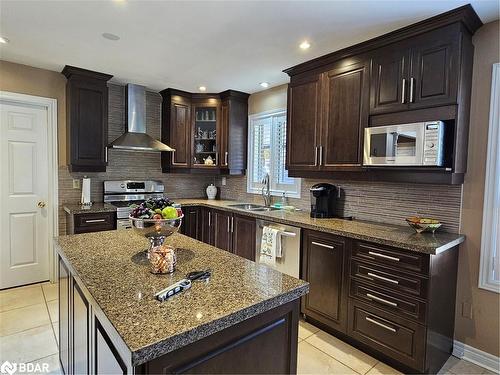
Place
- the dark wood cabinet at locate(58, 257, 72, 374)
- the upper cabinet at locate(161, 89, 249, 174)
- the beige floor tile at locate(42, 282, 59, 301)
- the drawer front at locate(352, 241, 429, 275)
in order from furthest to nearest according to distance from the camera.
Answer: the upper cabinet at locate(161, 89, 249, 174) < the beige floor tile at locate(42, 282, 59, 301) < the drawer front at locate(352, 241, 429, 275) < the dark wood cabinet at locate(58, 257, 72, 374)

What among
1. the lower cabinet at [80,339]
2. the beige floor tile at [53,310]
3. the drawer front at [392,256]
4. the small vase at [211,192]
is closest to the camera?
the lower cabinet at [80,339]

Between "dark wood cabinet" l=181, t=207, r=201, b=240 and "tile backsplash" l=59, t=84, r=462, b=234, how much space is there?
658 mm

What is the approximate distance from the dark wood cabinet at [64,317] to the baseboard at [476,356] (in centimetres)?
277

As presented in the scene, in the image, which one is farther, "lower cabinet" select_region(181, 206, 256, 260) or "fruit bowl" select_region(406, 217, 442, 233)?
"lower cabinet" select_region(181, 206, 256, 260)

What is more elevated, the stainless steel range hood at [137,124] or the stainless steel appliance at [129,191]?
the stainless steel range hood at [137,124]

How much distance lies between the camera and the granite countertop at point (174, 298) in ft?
2.96

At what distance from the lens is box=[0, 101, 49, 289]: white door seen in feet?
11.1

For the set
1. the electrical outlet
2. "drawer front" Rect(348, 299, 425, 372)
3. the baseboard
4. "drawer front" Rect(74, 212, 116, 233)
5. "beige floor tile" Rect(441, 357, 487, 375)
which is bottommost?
"beige floor tile" Rect(441, 357, 487, 375)

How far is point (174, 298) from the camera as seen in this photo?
113 centimetres

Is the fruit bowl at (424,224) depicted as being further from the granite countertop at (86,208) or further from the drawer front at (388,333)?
the granite countertop at (86,208)

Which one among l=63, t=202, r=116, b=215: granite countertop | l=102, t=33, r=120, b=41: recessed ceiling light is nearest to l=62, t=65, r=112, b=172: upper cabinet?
l=63, t=202, r=116, b=215: granite countertop

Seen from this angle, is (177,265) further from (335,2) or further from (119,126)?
(119,126)

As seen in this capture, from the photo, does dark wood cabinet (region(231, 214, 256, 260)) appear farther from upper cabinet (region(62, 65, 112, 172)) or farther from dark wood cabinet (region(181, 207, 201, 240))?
upper cabinet (region(62, 65, 112, 172))

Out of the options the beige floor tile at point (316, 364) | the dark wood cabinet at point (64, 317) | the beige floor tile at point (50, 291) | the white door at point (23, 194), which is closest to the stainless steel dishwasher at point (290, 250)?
the beige floor tile at point (316, 364)
